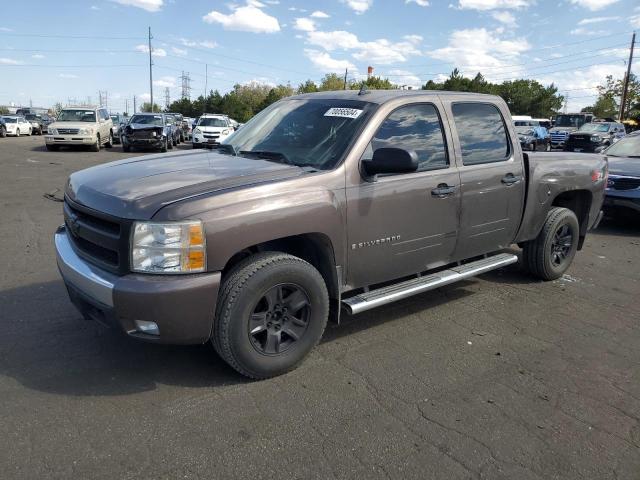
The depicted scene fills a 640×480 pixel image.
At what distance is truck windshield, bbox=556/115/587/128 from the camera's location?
107 feet

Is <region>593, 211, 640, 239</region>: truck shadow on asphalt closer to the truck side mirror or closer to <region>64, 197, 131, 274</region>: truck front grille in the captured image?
the truck side mirror

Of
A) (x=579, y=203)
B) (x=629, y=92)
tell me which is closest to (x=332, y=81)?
(x=629, y=92)

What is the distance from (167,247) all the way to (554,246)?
4468 millimetres

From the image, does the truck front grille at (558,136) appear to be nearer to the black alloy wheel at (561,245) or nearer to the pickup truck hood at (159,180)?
the black alloy wheel at (561,245)

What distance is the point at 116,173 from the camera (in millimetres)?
3604

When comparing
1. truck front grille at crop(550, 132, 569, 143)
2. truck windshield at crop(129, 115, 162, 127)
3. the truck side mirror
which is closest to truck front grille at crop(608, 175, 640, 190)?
the truck side mirror

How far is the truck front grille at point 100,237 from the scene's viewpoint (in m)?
2.94

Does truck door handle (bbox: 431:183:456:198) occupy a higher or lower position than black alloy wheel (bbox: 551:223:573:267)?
higher

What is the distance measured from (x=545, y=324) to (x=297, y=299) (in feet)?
7.98

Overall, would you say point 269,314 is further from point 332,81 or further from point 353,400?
point 332,81

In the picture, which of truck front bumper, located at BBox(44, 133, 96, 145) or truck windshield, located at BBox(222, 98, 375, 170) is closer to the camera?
A: truck windshield, located at BBox(222, 98, 375, 170)

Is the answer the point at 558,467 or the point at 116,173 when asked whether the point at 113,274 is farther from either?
the point at 558,467

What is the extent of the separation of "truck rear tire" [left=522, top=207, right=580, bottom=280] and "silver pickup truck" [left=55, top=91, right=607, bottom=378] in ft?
1.82

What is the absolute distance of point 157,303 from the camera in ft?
9.34
